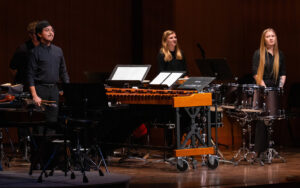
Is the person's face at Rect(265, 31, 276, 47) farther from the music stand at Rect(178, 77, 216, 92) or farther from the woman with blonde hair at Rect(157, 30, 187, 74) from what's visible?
the music stand at Rect(178, 77, 216, 92)

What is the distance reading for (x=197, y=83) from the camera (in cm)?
706

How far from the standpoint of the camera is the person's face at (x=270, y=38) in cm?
792

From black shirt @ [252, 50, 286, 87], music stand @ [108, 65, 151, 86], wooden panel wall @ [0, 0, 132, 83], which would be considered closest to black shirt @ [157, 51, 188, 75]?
music stand @ [108, 65, 151, 86]

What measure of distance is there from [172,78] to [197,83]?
0.35 metres

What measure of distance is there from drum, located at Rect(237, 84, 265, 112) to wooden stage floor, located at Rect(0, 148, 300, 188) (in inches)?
26.7

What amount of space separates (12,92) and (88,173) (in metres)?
Answer: 1.45

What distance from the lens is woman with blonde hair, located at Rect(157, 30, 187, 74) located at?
8.20 m

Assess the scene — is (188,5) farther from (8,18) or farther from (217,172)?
(217,172)

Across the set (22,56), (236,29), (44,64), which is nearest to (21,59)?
(22,56)

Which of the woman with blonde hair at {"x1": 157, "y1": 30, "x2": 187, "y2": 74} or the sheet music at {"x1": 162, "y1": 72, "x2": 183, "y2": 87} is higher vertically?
the woman with blonde hair at {"x1": 157, "y1": 30, "x2": 187, "y2": 74}

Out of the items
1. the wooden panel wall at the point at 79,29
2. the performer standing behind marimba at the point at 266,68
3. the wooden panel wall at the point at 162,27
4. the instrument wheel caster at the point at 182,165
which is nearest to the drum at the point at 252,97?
the performer standing behind marimba at the point at 266,68

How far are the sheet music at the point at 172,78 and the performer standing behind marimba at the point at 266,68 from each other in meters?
1.20

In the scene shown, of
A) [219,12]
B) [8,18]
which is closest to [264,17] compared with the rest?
[219,12]

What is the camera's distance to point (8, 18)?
9.53m
